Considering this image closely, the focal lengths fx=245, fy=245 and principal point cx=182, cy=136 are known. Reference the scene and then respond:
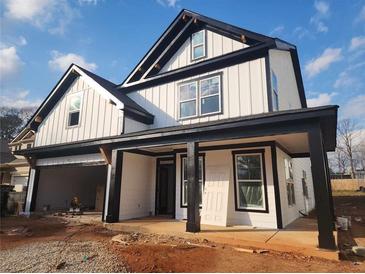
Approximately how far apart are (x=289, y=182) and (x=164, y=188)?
522cm

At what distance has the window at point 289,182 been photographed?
8922 mm

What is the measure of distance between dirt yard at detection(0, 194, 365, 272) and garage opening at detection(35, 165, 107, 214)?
19.1 feet

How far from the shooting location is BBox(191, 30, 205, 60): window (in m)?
10.3

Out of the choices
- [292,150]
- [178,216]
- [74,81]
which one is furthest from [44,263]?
[74,81]

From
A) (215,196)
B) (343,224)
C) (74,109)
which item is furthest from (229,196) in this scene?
(74,109)

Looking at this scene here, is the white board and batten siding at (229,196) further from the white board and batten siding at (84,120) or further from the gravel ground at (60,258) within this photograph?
the white board and batten siding at (84,120)

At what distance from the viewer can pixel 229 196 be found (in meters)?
8.27

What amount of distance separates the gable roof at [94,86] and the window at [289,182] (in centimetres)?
592

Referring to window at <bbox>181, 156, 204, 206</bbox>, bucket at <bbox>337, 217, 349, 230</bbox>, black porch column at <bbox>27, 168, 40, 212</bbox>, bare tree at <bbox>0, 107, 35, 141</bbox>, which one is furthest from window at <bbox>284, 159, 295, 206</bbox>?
bare tree at <bbox>0, 107, 35, 141</bbox>

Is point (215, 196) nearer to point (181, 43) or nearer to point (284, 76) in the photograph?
point (284, 76)

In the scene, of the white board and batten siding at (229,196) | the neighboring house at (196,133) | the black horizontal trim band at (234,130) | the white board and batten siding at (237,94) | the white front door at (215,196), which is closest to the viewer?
the black horizontal trim band at (234,130)

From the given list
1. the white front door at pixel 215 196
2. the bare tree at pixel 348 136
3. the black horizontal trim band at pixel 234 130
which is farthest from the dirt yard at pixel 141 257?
the bare tree at pixel 348 136

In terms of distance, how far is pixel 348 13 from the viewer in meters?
8.00

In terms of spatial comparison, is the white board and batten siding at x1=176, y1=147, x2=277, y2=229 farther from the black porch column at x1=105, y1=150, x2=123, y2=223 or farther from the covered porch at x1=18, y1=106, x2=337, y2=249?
the black porch column at x1=105, y1=150, x2=123, y2=223
